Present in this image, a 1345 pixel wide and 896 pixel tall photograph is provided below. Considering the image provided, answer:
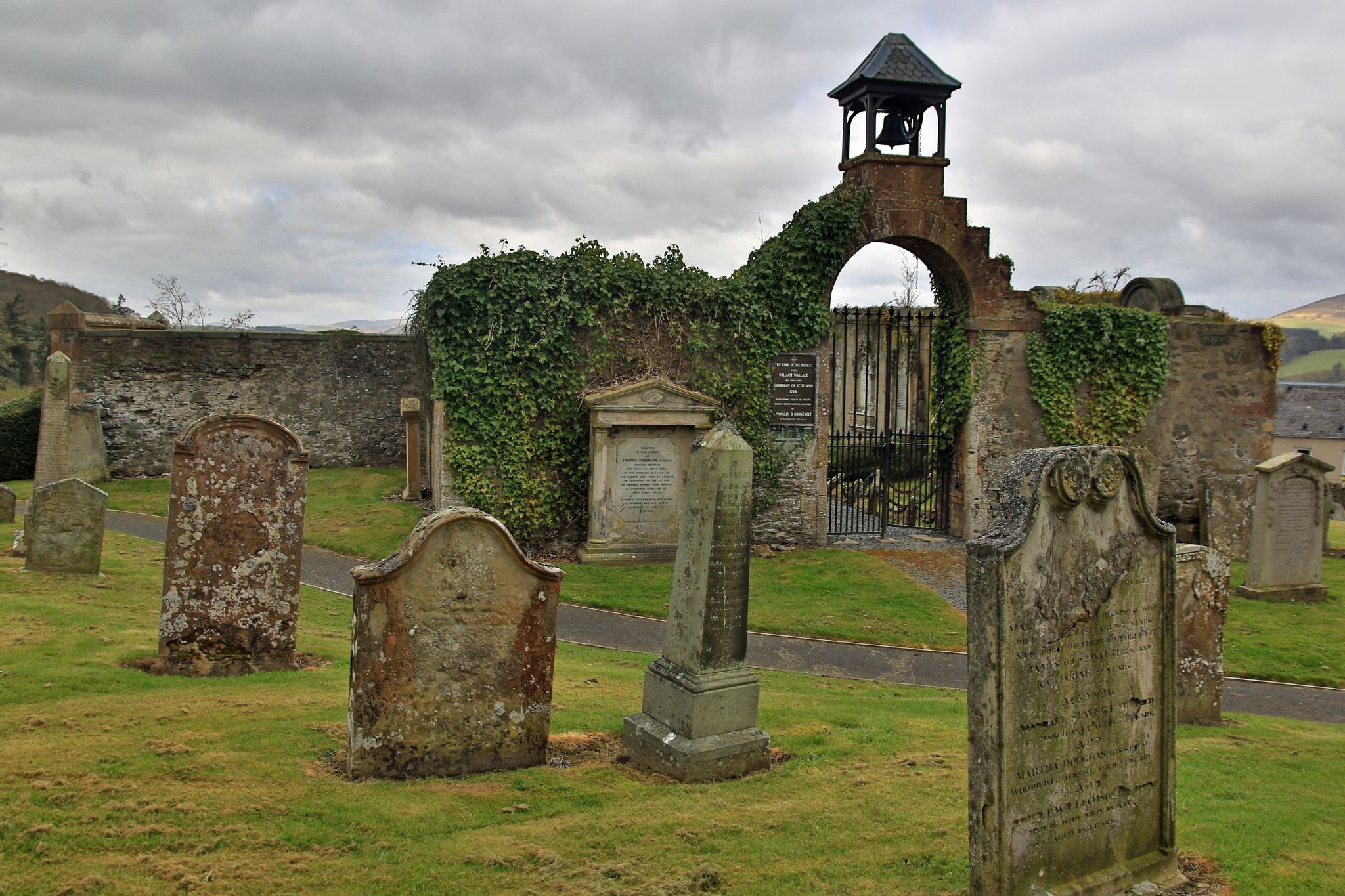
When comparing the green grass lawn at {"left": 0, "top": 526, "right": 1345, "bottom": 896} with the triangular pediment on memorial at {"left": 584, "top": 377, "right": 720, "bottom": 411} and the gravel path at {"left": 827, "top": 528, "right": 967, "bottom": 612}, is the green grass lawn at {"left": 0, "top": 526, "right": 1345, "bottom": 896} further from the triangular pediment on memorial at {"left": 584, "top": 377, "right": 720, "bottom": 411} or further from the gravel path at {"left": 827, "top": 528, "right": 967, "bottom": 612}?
the triangular pediment on memorial at {"left": 584, "top": 377, "right": 720, "bottom": 411}

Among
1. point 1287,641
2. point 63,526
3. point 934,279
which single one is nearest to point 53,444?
point 63,526

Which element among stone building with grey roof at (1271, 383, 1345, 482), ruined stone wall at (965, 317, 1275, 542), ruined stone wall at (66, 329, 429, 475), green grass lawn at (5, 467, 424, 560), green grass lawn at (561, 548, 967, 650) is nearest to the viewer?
green grass lawn at (561, 548, 967, 650)

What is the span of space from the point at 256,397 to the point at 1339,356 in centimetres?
11012

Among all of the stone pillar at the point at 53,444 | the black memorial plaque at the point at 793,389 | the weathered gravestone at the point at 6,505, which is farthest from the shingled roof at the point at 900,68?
the weathered gravestone at the point at 6,505

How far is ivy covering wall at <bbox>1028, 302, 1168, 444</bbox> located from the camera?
53.4 ft

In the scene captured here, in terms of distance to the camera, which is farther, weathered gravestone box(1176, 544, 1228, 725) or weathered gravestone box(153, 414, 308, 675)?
weathered gravestone box(1176, 544, 1228, 725)

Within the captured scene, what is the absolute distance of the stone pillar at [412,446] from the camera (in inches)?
734

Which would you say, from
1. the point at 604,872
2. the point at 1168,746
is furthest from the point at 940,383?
the point at 604,872

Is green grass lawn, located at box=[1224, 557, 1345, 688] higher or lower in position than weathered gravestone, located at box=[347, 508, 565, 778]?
lower

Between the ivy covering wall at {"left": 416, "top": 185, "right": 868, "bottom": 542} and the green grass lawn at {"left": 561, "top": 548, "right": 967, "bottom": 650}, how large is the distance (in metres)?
1.71

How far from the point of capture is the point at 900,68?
51.9 feet

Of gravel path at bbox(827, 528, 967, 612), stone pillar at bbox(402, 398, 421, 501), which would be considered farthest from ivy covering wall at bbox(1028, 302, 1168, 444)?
stone pillar at bbox(402, 398, 421, 501)

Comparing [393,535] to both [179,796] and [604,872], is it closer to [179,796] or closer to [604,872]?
[179,796]

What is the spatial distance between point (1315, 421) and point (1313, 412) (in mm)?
799
